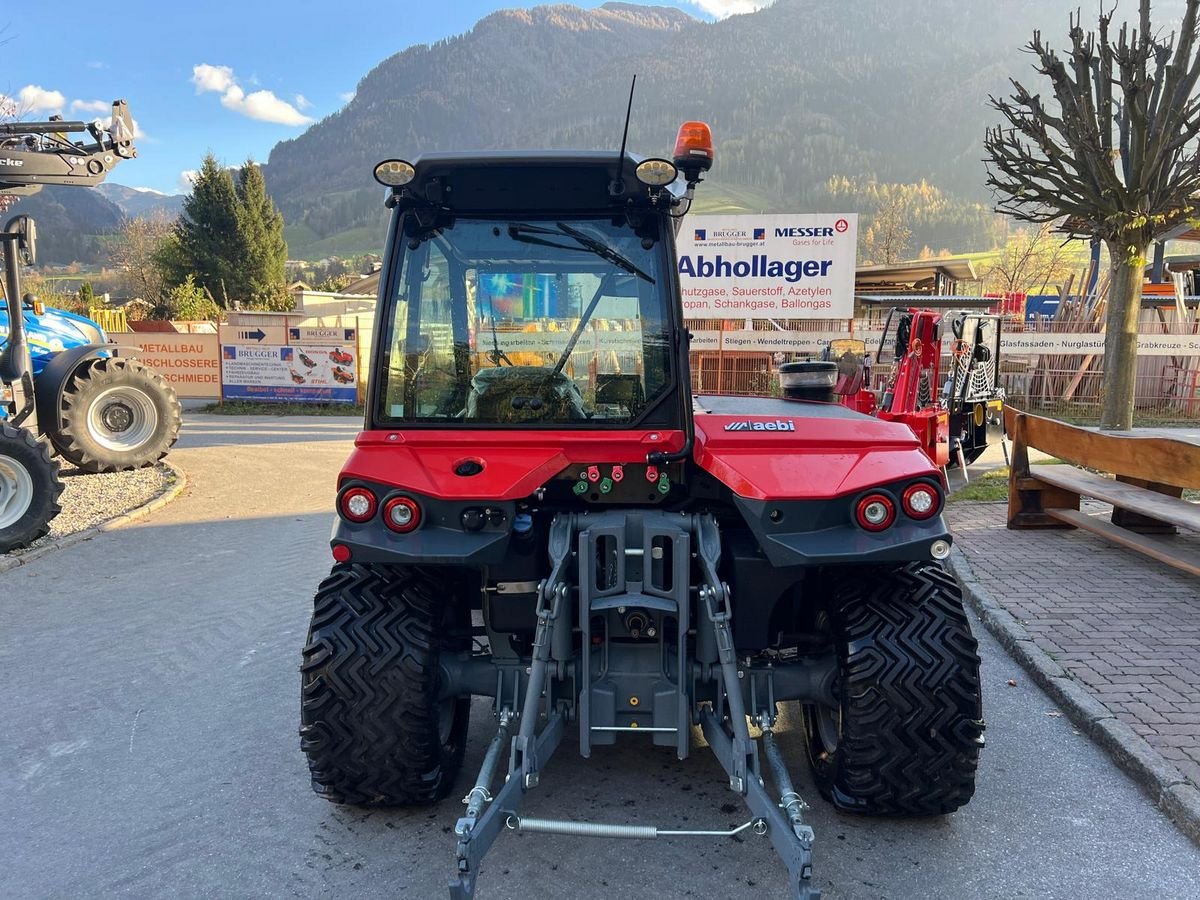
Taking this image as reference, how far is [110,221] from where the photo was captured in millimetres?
152375

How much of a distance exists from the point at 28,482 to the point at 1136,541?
8.96 meters

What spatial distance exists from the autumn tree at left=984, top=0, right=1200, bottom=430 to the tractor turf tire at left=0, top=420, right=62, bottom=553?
31.3ft

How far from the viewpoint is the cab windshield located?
3170 millimetres

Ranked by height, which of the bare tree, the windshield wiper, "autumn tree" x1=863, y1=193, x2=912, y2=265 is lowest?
the windshield wiper

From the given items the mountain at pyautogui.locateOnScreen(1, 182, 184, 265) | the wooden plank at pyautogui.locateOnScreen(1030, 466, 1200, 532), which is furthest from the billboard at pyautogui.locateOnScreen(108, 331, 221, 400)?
the mountain at pyautogui.locateOnScreen(1, 182, 184, 265)

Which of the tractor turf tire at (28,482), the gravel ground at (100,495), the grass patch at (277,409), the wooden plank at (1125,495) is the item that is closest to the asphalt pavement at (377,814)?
the wooden plank at (1125,495)

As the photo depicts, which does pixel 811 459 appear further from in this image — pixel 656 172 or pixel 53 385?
pixel 53 385

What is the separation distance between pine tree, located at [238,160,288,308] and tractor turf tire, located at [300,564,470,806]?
43.5 m

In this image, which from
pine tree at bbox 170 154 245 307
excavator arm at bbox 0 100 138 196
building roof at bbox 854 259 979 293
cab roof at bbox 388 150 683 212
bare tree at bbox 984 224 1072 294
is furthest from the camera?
bare tree at bbox 984 224 1072 294

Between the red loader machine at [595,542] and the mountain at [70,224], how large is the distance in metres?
97.4

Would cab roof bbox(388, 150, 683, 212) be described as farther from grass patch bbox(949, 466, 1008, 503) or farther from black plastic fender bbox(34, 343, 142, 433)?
black plastic fender bbox(34, 343, 142, 433)

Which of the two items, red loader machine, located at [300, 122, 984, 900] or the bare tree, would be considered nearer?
red loader machine, located at [300, 122, 984, 900]

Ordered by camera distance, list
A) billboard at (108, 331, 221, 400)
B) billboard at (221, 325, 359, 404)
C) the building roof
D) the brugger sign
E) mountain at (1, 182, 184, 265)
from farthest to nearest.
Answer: mountain at (1, 182, 184, 265), the building roof, billboard at (108, 331, 221, 400), billboard at (221, 325, 359, 404), the brugger sign

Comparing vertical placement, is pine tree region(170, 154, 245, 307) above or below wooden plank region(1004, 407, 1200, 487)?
above
